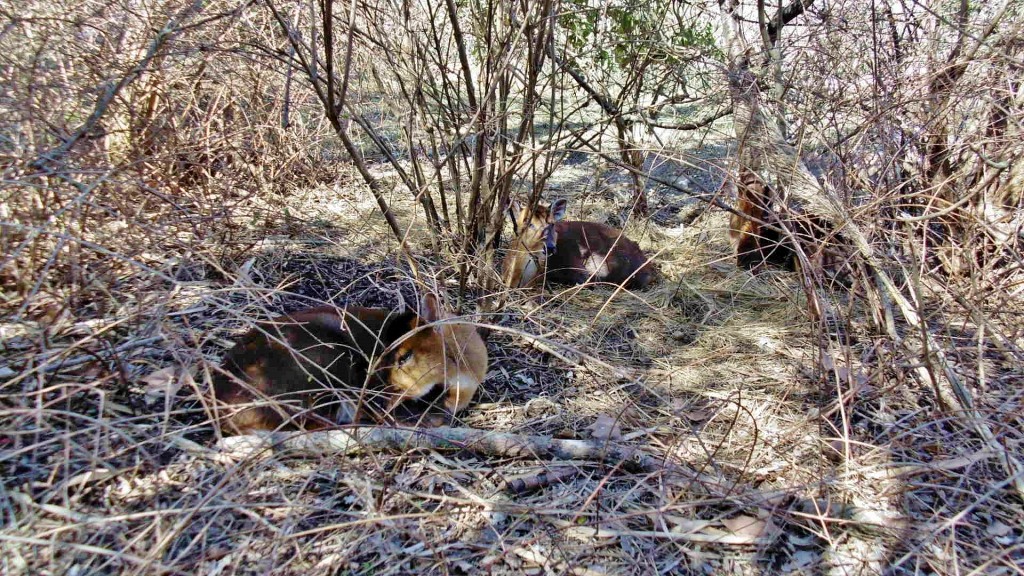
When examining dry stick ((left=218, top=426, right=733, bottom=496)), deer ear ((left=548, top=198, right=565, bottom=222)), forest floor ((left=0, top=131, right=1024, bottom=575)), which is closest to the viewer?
forest floor ((left=0, top=131, right=1024, bottom=575))

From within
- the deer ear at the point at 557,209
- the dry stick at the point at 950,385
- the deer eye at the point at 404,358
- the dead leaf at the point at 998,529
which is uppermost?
the deer ear at the point at 557,209

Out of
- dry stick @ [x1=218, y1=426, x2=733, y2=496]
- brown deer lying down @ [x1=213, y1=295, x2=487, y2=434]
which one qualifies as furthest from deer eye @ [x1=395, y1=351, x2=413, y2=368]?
dry stick @ [x1=218, y1=426, x2=733, y2=496]

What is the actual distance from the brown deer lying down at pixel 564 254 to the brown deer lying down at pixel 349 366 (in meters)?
1.74

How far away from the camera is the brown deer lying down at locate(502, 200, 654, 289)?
18.6ft

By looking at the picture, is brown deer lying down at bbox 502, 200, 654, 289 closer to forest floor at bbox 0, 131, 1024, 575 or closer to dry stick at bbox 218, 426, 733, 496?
forest floor at bbox 0, 131, 1024, 575

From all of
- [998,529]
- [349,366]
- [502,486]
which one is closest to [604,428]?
[502,486]

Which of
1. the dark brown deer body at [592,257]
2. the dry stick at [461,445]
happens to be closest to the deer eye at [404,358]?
the dry stick at [461,445]

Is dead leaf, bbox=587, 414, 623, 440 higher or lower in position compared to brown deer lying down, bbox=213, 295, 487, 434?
lower

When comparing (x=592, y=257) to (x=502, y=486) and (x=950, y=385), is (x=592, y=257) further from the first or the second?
(x=502, y=486)

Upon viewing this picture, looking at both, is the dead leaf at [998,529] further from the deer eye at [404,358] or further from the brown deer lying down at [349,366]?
the deer eye at [404,358]

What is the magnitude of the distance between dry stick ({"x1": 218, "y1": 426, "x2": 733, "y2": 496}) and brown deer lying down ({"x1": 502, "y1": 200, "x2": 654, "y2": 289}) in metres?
2.39

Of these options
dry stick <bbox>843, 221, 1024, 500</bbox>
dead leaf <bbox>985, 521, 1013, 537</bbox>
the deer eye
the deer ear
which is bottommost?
dead leaf <bbox>985, 521, 1013, 537</bbox>

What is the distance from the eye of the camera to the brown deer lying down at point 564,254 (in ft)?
Result: 18.6

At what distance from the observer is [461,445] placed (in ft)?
10.4
